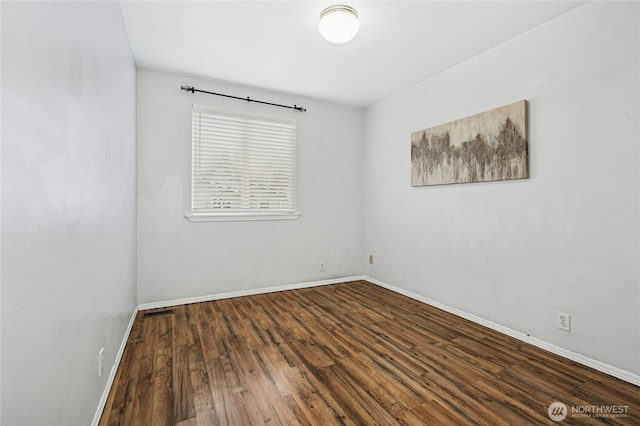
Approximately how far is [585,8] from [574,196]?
1.40m

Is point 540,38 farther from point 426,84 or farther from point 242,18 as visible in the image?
point 242,18

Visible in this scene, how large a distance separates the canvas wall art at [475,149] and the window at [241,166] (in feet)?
5.64

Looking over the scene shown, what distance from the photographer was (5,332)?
732 mm

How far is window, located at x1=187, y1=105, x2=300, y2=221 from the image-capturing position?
3.58 metres

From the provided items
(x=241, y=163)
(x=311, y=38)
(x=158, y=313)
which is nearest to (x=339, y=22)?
(x=311, y=38)

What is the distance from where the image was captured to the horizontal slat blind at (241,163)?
3.58m

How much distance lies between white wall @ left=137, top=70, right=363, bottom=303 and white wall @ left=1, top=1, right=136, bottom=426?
1463mm

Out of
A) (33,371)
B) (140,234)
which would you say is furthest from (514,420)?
(140,234)

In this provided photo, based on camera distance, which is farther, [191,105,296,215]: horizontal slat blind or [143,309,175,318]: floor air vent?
[191,105,296,215]: horizontal slat blind

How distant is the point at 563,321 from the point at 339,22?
2902 mm

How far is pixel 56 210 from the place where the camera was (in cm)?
105

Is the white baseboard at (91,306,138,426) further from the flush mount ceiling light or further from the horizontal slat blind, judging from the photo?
the flush mount ceiling light

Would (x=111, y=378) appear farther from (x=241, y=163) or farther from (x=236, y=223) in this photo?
(x=241, y=163)

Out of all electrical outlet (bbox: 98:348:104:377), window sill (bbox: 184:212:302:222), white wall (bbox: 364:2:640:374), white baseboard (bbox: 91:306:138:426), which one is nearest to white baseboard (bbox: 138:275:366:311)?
white baseboard (bbox: 91:306:138:426)
